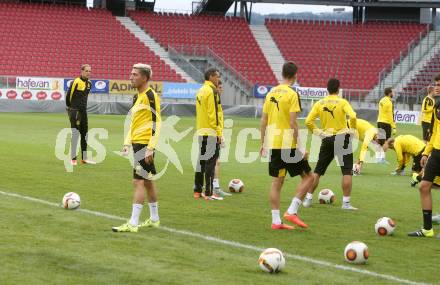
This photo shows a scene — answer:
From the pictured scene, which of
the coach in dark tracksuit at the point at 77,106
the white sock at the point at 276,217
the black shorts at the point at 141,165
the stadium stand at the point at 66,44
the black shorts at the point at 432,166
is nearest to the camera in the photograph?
the black shorts at the point at 141,165

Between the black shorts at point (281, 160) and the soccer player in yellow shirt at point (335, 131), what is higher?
the soccer player in yellow shirt at point (335, 131)

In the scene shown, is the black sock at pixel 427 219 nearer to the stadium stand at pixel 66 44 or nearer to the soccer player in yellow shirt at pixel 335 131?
the soccer player in yellow shirt at pixel 335 131

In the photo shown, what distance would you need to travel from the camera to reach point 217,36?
5603cm

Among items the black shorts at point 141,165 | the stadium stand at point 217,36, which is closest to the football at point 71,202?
the black shorts at point 141,165

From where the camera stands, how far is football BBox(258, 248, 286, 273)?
7.70 meters

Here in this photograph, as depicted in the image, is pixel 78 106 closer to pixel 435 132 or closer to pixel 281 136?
pixel 281 136

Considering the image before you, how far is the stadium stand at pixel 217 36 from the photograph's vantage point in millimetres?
53156

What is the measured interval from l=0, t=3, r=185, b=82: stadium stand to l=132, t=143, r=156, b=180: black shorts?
126ft

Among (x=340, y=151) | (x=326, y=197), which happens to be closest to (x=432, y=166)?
(x=340, y=151)

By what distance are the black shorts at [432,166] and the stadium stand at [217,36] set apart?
41517 millimetres

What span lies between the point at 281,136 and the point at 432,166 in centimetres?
197

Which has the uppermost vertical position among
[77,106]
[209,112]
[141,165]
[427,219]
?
[77,106]

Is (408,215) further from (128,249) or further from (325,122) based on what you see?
(128,249)

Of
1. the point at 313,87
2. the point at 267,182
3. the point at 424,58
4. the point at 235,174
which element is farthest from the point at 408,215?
the point at 424,58
